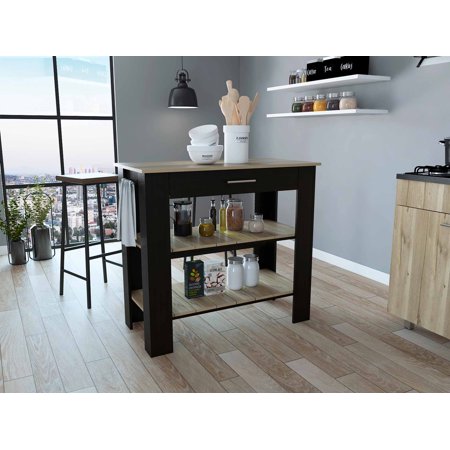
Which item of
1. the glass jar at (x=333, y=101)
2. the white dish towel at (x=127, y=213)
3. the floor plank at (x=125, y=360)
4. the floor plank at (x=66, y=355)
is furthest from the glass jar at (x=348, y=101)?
the floor plank at (x=66, y=355)

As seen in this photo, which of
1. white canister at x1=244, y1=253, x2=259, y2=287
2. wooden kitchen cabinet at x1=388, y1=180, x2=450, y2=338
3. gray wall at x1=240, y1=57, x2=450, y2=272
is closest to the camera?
wooden kitchen cabinet at x1=388, y1=180, x2=450, y2=338

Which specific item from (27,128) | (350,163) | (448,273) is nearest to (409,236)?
(448,273)

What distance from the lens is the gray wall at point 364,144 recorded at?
3.15m

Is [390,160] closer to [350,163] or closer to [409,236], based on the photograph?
[350,163]

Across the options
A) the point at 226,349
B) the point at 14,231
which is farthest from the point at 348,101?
the point at 14,231

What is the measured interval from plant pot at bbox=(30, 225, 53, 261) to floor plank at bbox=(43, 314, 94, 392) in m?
1.48

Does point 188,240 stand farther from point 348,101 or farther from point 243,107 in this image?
point 348,101

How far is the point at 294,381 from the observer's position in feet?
7.38

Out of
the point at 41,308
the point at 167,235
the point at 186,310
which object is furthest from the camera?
the point at 41,308

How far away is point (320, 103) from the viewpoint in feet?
12.3

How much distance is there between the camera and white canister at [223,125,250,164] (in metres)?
2.64

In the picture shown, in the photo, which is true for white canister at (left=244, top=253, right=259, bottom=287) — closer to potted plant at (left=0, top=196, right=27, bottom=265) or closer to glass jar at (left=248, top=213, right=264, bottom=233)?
glass jar at (left=248, top=213, right=264, bottom=233)

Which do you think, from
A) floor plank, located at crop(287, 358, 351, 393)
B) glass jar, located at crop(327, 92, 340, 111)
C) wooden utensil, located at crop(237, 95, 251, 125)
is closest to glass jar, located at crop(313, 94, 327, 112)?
glass jar, located at crop(327, 92, 340, 111)
